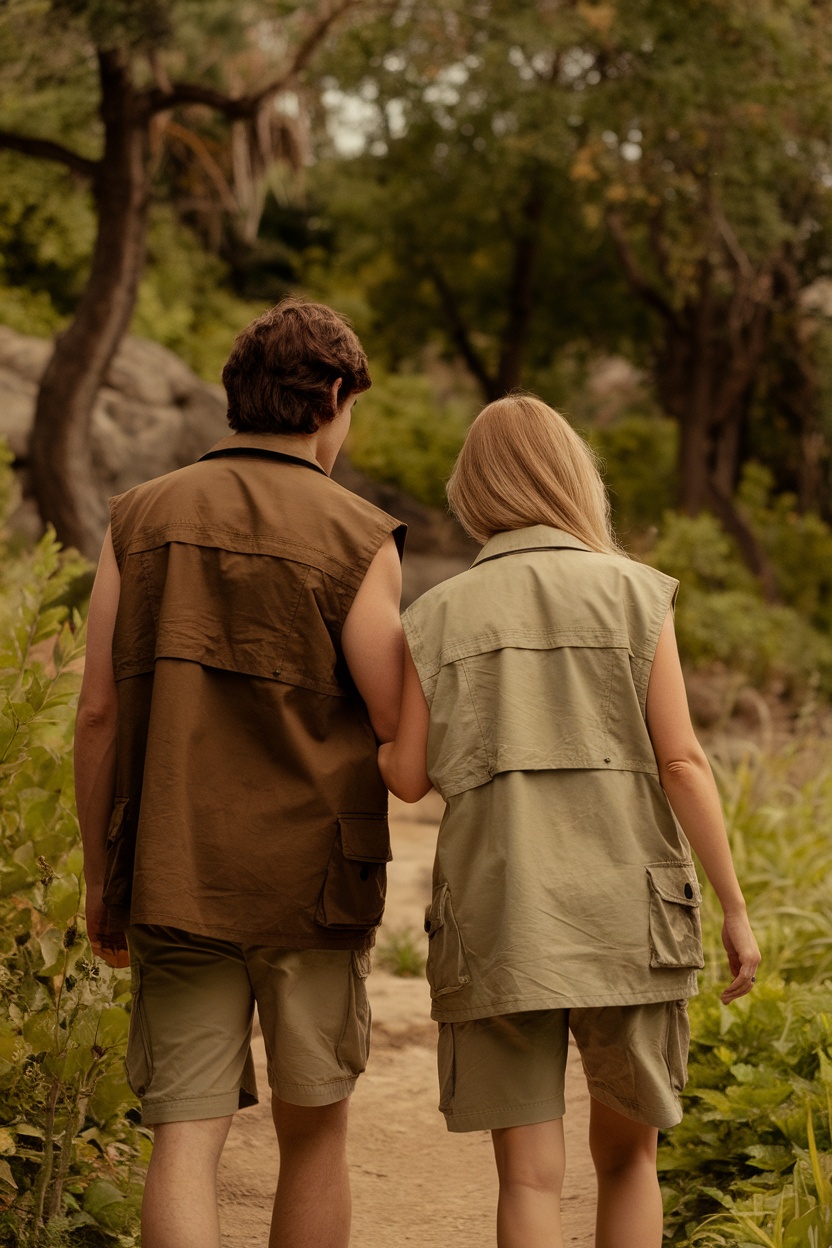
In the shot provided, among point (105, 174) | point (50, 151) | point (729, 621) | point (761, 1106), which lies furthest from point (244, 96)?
point (761, 1106)

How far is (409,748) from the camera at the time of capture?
2.32 m

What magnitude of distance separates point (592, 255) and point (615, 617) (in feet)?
52.2

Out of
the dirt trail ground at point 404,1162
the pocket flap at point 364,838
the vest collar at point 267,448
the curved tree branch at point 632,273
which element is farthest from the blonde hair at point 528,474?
the curved tree branch at point 632,273

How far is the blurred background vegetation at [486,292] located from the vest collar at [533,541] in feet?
3.27

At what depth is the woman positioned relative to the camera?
222 centimetres

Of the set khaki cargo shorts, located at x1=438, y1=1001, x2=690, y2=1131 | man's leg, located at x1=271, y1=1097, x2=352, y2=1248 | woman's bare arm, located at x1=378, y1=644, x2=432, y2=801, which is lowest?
man's leg, located at x1=271, y1=1097, x2=352, y2=1248

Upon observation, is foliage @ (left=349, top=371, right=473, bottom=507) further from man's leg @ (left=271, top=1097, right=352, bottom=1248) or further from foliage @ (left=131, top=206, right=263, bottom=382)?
man's leg @ (left=271, top=1097, right=352, bottom=1248)

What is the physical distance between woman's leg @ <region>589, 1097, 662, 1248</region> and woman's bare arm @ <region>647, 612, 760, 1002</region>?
0.33 meters

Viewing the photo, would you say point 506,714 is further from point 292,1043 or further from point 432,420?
point 432,420

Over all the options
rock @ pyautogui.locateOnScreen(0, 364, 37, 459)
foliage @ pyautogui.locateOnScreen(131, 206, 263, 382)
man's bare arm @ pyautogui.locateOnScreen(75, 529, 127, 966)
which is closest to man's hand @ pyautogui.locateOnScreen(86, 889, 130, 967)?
man's bare arm @ pyautogui.locateOnScreen(75, 529, 127, 966)

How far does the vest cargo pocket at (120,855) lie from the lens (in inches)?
91.2

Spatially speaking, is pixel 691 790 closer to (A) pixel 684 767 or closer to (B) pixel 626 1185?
(A) pixel 684 767

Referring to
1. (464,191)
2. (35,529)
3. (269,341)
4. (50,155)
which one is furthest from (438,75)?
(269,341)

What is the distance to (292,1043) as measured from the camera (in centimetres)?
226
